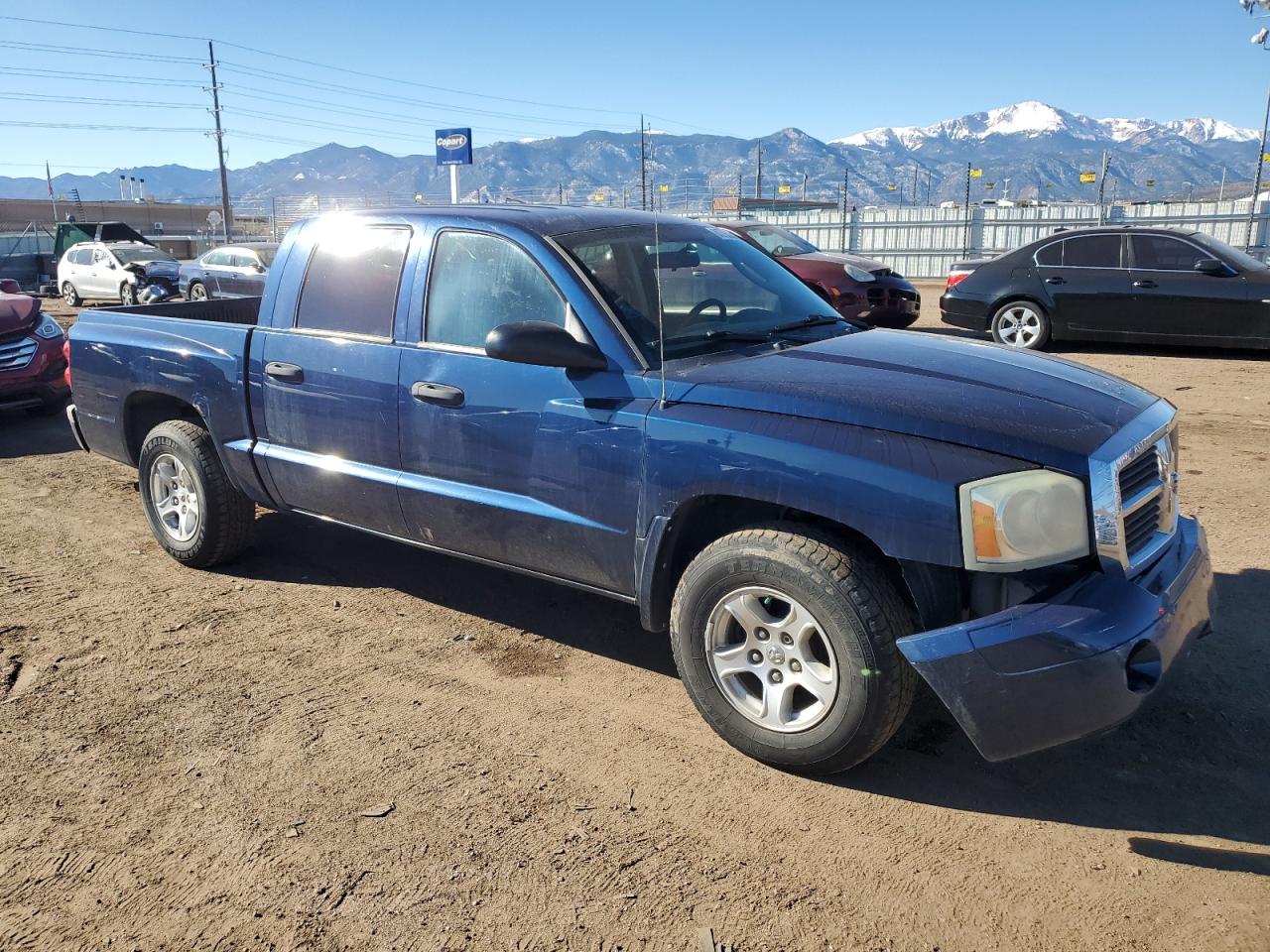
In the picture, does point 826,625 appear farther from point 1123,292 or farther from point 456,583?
point 1123,292

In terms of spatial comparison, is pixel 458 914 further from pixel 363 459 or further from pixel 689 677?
pixel 363 459

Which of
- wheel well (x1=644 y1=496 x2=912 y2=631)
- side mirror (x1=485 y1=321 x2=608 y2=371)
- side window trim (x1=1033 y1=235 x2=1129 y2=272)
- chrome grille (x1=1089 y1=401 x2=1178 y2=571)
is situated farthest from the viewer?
side window trim (x1=1033 y1=235 x2=1129 y2=272)

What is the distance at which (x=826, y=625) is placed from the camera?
9.61ft

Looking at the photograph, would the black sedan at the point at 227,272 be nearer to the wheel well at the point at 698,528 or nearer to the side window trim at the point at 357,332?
the side window trim at the point at 357,332

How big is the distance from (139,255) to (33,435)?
1607 centimetres

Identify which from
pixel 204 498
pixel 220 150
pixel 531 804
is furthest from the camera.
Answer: pixel 220 150

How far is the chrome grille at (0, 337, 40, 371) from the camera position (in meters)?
8.97

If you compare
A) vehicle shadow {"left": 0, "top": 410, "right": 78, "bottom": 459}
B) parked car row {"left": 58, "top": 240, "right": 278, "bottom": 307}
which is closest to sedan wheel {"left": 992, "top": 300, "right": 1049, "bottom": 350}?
vehicle shadow {"left": 0, "top": 410, "right": 78, "bottom": 459}

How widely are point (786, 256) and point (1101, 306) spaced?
412cm

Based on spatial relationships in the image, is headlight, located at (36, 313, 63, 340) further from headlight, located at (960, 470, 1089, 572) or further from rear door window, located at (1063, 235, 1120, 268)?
rear door window, located at (1063, 235, 1120, 268)

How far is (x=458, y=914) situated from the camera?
2.55 metres

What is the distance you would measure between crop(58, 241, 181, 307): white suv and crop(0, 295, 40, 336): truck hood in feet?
42.3

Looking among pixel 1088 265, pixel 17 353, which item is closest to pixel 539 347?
pixel 17 353

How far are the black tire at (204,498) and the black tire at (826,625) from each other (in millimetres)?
2841
